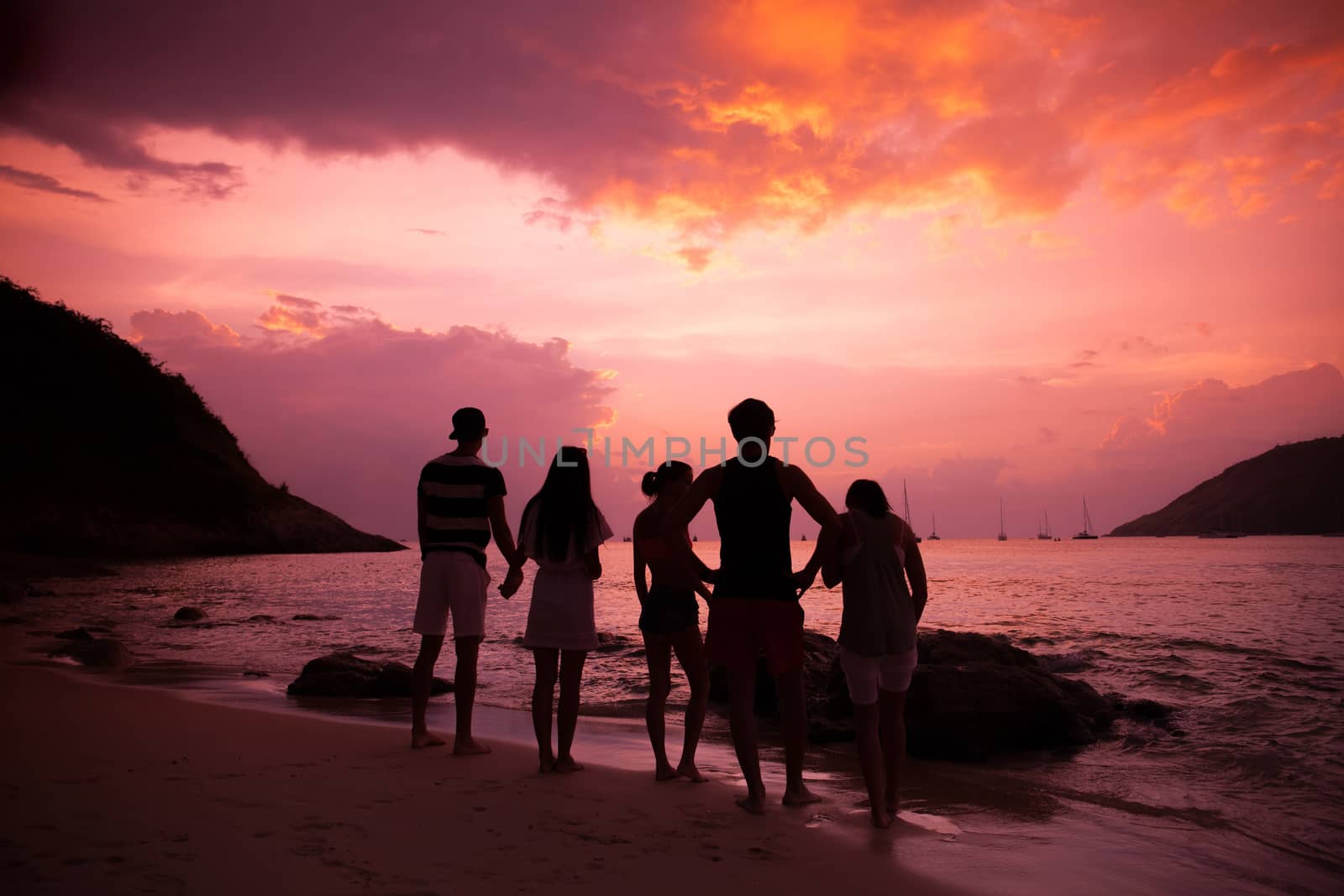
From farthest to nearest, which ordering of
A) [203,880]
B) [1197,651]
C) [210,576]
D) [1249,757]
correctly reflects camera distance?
→ [210,576]
[1197,651]
[1249,757]
[203,880]

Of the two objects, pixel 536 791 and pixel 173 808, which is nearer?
pixel 173 808

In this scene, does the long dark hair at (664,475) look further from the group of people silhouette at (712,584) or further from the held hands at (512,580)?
the held hands at (512,580)

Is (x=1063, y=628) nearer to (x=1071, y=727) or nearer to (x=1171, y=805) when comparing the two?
(x=1071, y=727)

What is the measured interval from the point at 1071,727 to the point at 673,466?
597 centimetres

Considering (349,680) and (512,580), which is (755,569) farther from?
(349,680)

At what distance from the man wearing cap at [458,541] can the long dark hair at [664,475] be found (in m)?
1.18

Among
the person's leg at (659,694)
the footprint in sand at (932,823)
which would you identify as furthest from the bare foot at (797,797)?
the person's leg at (659,694)

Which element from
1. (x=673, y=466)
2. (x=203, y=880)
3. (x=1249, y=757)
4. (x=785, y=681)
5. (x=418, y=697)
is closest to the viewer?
(x=203, y=880)

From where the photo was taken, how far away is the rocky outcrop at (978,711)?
26.9 feet

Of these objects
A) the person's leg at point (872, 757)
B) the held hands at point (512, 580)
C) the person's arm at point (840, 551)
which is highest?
the person's arm at point (840, 551)

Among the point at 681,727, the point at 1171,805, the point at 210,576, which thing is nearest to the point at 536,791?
the point at 681,727

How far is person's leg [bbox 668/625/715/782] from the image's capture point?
18.9 ft

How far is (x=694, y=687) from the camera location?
582 centimetres

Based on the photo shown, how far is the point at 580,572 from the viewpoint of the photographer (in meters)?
5.93
